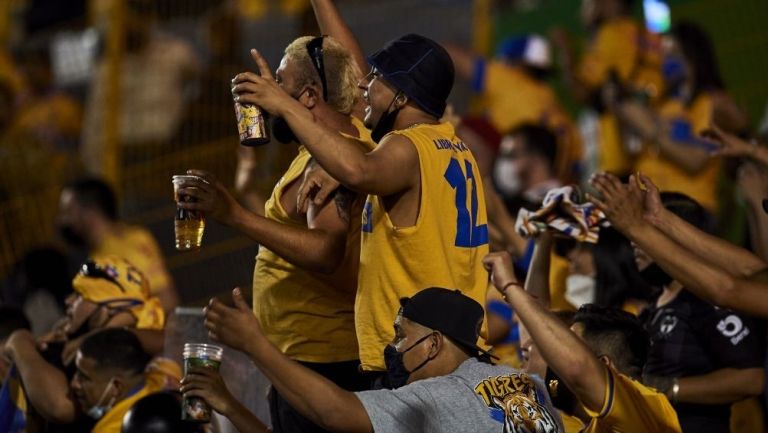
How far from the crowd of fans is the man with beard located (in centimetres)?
1

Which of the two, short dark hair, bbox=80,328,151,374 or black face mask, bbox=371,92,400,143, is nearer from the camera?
black face mask, bbox=371,92,400,143

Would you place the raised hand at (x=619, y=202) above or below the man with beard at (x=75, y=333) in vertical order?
above

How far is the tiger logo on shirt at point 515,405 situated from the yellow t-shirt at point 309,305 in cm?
97

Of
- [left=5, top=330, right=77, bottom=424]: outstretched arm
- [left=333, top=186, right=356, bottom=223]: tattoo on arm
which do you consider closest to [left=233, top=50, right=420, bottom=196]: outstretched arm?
[left=333, top=186, right=356, bottom=223]: tattoo on arm

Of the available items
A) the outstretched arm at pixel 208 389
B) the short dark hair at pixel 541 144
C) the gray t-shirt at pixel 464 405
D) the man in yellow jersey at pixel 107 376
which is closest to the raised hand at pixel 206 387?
the outstretched arm at pixel 208 389

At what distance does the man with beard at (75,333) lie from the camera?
6785 mm

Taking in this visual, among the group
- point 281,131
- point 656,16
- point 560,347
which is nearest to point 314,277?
point 281,131

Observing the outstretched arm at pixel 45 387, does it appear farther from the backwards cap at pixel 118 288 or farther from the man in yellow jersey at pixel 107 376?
the backwards cap at pixel 118 288

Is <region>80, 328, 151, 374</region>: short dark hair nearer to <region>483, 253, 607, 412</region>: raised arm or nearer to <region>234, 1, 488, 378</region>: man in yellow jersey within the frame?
<region>234, 1, 488, 378</region>: man in yellow jersey

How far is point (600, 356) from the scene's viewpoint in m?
5.42

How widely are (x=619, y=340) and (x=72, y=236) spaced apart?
5.74 metres

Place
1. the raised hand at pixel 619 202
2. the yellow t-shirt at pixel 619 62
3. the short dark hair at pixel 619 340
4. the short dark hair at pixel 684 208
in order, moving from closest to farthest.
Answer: the raised hand at pixel 619 202
the short dark hair at pixel 619 340
the short dark hair at pixel 684 208
the yellow t-shirt at pixel 619 62

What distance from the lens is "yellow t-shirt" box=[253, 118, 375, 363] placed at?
18.7 ft

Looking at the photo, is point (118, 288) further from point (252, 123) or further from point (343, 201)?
point (252, 123)
